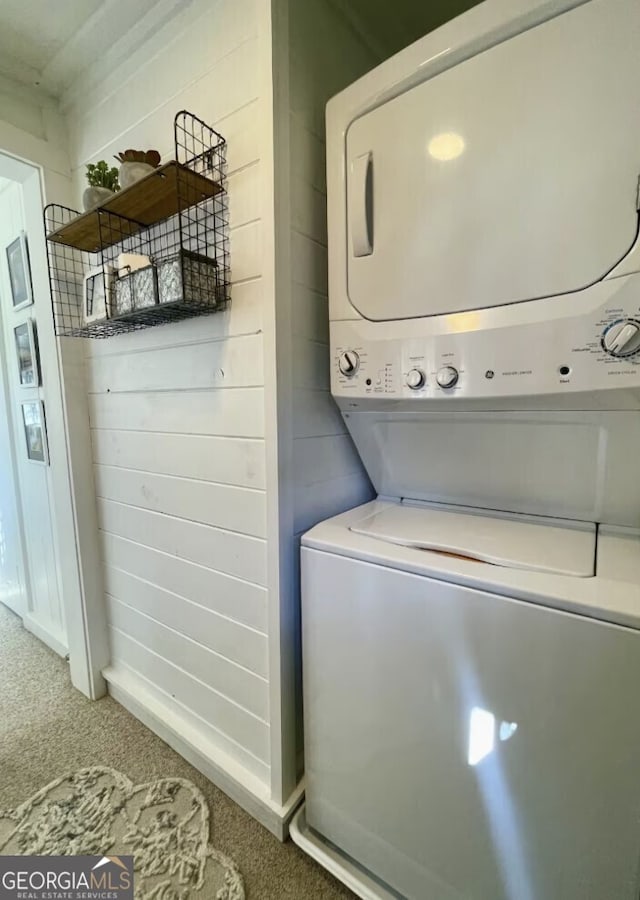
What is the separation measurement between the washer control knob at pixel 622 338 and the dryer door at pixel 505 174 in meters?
0.10

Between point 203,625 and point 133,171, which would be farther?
point 203,625

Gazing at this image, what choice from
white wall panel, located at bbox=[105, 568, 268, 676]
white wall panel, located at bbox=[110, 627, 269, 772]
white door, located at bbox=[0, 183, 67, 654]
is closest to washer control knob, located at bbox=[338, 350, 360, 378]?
white wall panel, located at bbox=[105, 568, 268, 676]

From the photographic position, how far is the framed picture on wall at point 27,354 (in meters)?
1.85

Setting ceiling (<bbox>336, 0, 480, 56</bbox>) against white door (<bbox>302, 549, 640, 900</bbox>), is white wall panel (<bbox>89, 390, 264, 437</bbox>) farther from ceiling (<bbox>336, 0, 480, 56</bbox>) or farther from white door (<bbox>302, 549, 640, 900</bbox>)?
ceiling (<bbox>336, 0, 480, 56</bbox>)

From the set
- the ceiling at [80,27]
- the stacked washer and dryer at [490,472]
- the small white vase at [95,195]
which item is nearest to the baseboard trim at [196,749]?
the stacked washer and dryer at [490,472]

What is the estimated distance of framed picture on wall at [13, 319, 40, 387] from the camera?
6.09ft

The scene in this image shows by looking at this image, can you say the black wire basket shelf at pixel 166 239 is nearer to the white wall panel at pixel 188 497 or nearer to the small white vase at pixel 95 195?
the small white vase at pixel 95 195

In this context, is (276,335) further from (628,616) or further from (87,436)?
(87,436)

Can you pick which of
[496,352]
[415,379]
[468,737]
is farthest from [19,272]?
[468,737]

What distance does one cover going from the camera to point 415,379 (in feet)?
2.93

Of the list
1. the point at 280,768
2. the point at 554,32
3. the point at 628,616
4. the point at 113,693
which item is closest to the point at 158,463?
the point at 280,768

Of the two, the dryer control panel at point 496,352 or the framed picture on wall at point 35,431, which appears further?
the framed picture on wall at point 35,431

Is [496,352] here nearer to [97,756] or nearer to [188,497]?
[188,497]

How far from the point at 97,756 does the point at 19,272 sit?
2141 millimetres
